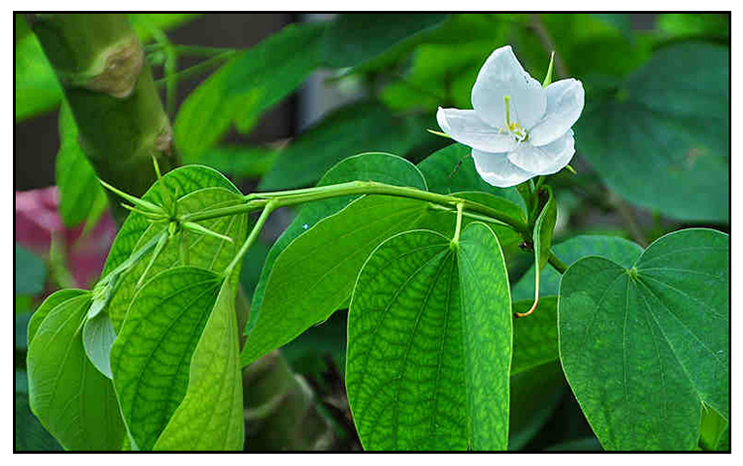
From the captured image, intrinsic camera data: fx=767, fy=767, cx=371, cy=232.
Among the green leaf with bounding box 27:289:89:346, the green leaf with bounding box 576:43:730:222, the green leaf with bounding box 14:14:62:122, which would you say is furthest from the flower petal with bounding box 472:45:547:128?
the green leaf with bounding box 14:14:62:122

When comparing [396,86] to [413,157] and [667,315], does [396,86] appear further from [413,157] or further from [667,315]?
[667,315]

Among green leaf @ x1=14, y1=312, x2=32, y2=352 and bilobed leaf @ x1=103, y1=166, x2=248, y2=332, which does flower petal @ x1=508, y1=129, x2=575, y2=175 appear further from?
green leaf @ x1=14, y1=312, x2=32, y2=352

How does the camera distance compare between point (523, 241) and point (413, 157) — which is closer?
point (523, 241)

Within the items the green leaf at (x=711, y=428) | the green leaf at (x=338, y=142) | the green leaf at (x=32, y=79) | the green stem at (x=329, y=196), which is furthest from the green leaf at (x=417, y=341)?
the green leaf at (x=32, y=79)

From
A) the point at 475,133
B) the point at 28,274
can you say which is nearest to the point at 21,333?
the point at 28,274

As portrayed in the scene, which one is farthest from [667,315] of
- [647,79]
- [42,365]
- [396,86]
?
[396,86]
